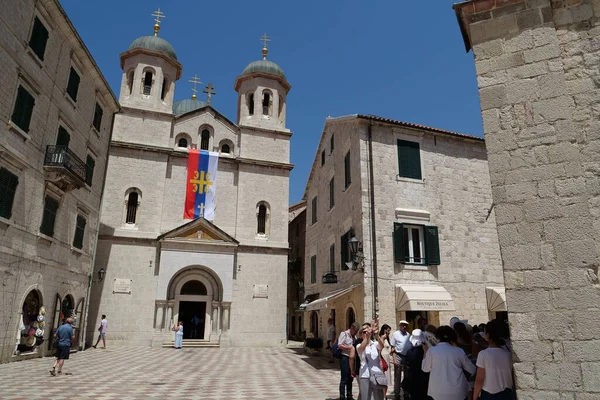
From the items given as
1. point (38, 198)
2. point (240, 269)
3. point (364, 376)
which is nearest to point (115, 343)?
point (240, 269)

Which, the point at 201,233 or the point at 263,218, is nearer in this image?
the point at 201,233

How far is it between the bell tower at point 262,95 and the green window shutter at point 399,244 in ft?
47.7

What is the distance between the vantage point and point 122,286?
21453 millimetres

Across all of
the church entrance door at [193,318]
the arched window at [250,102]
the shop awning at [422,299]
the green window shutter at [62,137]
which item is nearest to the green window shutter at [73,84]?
the green window shutter at [62,137]

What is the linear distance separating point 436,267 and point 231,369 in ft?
26.6

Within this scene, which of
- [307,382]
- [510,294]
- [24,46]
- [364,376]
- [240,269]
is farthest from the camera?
[240,269]

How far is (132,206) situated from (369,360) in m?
19.9

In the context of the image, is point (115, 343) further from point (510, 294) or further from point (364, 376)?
point (510, 294)

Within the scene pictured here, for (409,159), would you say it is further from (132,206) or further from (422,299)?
(132,206)

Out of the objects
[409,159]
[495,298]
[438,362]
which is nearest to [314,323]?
[495,298]

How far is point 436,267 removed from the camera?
1538 centimetres

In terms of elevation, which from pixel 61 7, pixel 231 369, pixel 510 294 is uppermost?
pixel 61 7

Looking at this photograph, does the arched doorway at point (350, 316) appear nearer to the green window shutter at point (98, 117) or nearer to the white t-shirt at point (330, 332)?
the white t-shirt at point (330, 332)

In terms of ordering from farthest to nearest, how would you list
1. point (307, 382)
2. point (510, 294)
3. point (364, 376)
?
point (307, 382)
point (364, 376)
point (510, 294)
